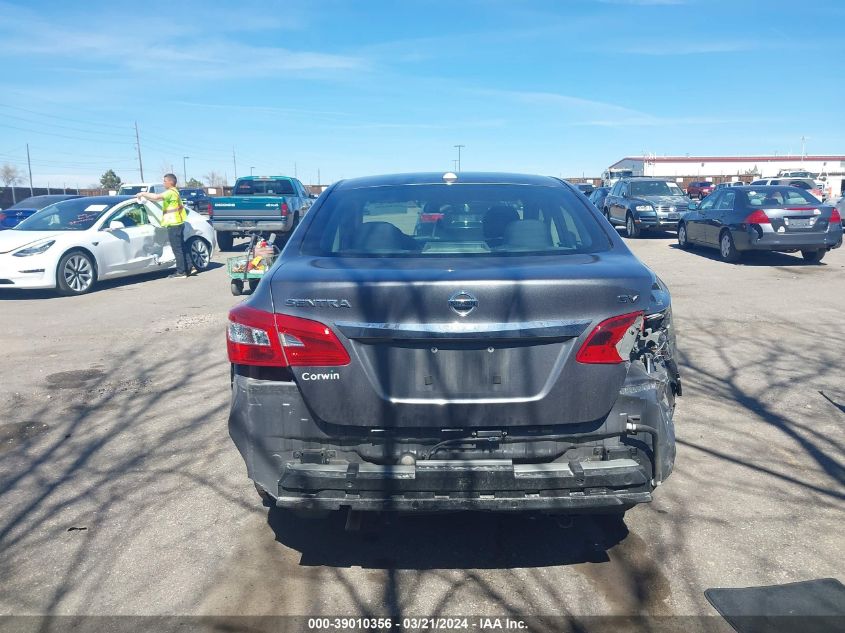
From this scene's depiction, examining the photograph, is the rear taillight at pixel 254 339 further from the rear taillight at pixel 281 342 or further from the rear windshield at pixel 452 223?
the rear windshield at pixel 452 223


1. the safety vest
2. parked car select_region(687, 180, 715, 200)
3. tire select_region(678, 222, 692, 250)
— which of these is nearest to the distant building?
parked car select_region(687, 180, 715, 200)

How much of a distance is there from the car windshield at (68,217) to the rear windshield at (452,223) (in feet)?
32.7

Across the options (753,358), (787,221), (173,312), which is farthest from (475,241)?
(787,221)

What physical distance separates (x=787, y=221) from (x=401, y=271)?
12.7 metres

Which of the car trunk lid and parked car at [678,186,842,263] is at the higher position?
the car trunk lid

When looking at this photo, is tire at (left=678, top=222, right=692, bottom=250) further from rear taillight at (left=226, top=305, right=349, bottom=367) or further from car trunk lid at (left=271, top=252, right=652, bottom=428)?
rear taillight at (left=226, top=305, right=349, bottom=367)

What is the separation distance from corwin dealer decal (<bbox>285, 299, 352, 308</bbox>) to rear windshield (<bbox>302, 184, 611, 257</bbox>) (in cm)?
65

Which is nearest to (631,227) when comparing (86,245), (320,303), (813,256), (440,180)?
(813,256)

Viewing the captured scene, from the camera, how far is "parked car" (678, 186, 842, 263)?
13734mm

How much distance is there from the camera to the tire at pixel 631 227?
20.8m

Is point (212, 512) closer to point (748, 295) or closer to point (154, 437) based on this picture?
point (154, 437)

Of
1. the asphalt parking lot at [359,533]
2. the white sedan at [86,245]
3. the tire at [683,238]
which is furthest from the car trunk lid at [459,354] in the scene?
the tire at [683,238]

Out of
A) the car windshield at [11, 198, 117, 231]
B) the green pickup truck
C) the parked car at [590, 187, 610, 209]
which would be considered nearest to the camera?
the car windshield at [11, 198, 117, 231]

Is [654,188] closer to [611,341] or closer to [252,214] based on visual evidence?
[252,214]
